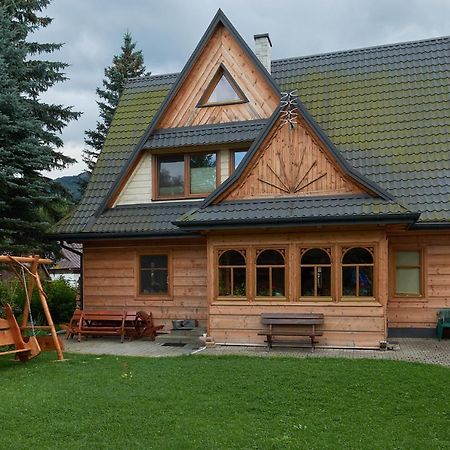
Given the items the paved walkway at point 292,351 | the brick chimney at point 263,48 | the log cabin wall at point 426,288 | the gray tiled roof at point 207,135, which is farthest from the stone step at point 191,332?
the brick chimney at point 263,48

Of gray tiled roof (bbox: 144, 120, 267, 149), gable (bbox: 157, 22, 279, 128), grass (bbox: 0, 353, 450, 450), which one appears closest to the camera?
grass (bbox: 0, 353, 450, 450)

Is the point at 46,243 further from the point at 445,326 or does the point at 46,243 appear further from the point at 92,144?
the point at 92,144

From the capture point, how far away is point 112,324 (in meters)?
14.3

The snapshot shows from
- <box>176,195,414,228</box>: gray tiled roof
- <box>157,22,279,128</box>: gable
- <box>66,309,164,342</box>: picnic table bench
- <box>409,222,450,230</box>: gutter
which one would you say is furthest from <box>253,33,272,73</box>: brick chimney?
<box>66,309,164,342</box>: picnic table bench

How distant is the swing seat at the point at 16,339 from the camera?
10512 millimetres

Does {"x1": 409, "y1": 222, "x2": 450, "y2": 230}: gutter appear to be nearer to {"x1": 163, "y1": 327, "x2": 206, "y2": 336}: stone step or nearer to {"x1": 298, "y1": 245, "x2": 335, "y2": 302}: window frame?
{"x1": 298, "y1": 245, "x2": 335, "y2": 302}: window frame

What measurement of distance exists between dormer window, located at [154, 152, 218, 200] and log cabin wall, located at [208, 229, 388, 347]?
298 cm

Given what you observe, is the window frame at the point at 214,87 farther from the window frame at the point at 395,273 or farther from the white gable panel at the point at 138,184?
the window frame at the point at 395,273

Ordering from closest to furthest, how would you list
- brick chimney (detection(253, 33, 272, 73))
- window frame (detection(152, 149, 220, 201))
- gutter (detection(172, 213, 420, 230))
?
gutter (detection(172, 213, 420, 230))
window frame (detection(152, 149, 220, 201))
brick chimney (detection(253, 33, 272, 73))

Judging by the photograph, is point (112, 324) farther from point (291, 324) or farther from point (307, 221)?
point (307, 221)

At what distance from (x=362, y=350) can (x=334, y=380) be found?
3200 millimetres

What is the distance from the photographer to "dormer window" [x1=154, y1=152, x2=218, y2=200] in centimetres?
1511

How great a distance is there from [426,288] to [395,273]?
0.81 metres

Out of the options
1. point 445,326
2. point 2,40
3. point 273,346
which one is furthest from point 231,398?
point 2,40
